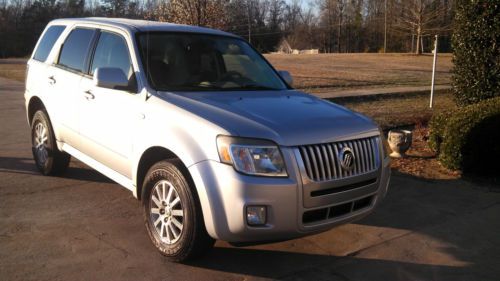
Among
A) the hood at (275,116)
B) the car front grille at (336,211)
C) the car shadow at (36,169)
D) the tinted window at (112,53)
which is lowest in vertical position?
the car shadow at (36,169)

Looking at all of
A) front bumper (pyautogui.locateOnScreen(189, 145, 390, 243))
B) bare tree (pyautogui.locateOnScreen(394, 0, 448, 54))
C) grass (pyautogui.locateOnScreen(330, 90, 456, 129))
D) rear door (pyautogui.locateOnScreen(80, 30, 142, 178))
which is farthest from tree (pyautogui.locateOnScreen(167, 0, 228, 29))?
bare tree (pyautogui.locateOnScreen(394, 0, 448, 54))

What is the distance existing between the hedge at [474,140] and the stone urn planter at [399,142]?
0.70 m

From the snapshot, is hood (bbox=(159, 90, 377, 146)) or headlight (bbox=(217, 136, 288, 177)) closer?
headlight (bbox=(217, 136, 288, 177))

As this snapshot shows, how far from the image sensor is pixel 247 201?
12.1 ft

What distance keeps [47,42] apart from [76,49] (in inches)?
44.7

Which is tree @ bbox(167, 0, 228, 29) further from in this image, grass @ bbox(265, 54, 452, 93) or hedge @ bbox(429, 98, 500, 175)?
hedge @ bbox(429, 98, 500, 175)

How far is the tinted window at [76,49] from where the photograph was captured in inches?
227

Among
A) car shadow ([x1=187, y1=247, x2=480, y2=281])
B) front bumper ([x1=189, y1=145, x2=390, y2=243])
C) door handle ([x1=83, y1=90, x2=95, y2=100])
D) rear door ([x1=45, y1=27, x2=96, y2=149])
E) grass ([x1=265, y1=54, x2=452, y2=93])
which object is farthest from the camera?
grass ([x1=265, y1=54, x2=452, y2=93])

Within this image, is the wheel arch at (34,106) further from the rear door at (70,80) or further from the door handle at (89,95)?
the door handle at (89,95)

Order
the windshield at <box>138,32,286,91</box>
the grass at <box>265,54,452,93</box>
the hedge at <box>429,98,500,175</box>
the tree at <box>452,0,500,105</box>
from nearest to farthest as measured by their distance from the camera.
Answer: the windshield at <box>138,32,286,91</box>, the hedge at <box>429,98,500,175</box>, the tree at <box>452,0,500,105</box>, the grass at <box>265,54,452,93</box>

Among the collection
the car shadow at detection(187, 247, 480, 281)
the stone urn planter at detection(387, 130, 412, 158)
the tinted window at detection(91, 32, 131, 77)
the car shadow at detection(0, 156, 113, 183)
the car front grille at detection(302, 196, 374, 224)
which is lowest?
the car shadow at detection(187, 247, 480, 281)

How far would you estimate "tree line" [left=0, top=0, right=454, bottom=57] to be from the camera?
60.0 metres

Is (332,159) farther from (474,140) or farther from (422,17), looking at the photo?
(422,17)

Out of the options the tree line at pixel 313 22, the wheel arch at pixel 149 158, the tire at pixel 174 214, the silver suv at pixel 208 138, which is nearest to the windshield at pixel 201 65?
the silver suv at pixel 208 138
